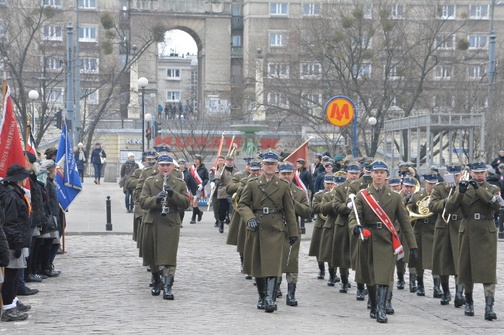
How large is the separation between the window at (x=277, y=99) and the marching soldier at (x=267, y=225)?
128ft

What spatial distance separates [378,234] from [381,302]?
0.85m

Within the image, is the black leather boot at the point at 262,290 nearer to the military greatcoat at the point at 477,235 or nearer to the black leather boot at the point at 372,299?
the black leather boot at the point at 372,299

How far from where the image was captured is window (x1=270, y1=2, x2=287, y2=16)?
289 feet

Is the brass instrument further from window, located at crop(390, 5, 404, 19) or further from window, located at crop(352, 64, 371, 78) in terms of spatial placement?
window, located at crop(390, 5, 404, 19)

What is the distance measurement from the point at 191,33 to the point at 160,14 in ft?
35.3

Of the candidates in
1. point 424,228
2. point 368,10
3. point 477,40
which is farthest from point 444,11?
point 424,228

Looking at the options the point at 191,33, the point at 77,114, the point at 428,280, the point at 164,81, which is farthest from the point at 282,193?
the point at 164,81

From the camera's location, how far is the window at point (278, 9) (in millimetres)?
88125

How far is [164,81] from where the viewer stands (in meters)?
137

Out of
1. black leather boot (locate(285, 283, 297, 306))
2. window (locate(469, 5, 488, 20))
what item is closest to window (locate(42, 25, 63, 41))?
window (locate(469, 5, 488, 20))

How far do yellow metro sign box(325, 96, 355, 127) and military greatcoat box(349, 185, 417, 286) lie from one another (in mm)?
12295

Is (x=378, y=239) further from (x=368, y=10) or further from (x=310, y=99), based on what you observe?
(x=368, y=10)

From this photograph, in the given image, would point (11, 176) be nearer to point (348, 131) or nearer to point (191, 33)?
point (348, 131)

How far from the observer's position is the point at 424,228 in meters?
16.6
